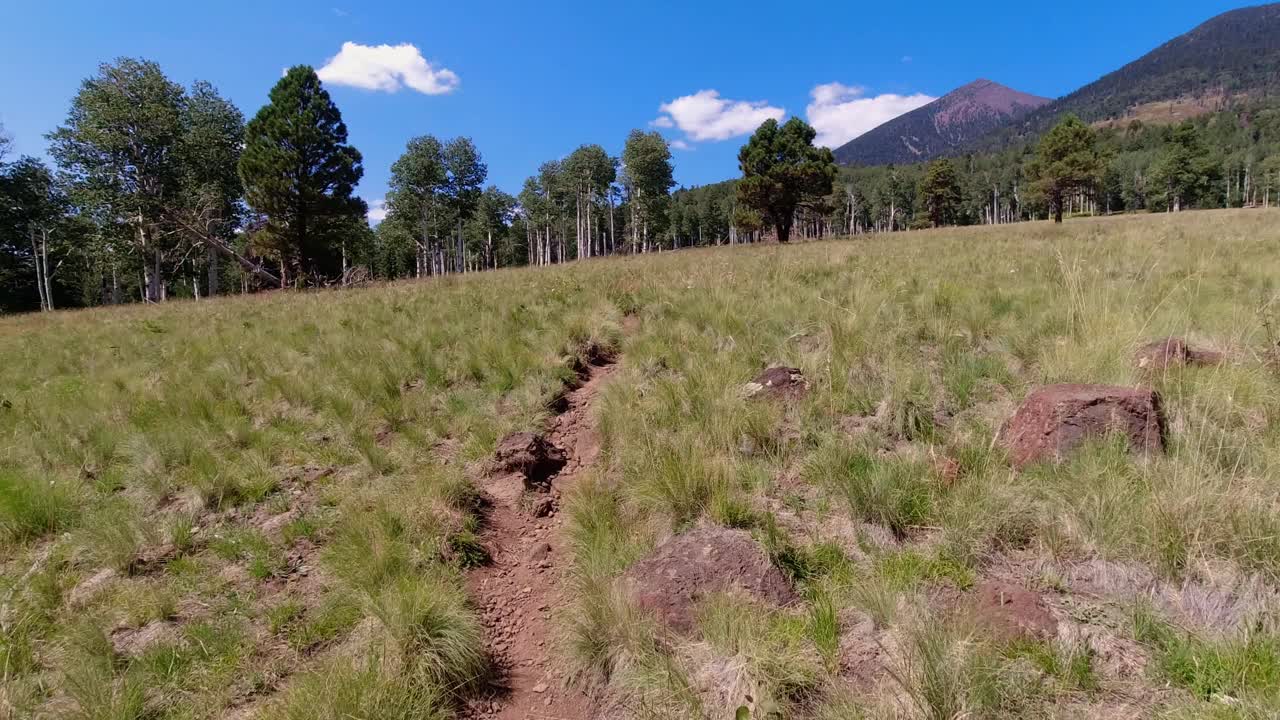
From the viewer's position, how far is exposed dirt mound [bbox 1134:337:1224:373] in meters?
3.44

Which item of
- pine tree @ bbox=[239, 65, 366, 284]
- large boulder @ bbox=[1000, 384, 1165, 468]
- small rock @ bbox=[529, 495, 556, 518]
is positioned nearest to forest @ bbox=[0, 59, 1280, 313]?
pine tree @ bbox=[239, 65, 366, 284]

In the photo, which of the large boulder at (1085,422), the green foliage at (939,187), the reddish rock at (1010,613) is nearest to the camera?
the reddish rock at (1010,613)

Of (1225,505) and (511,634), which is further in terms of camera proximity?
(511,634)

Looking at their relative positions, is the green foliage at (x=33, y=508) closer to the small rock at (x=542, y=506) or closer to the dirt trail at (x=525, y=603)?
A: the dirt trail at (x=525, y=603)

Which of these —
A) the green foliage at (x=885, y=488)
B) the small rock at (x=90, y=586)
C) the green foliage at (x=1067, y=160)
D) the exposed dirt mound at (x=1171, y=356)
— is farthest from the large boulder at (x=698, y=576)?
the green foliage at (x=1067, y=160)

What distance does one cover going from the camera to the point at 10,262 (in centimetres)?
3553

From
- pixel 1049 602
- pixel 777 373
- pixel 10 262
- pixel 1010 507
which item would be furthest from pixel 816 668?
pixel 10 262

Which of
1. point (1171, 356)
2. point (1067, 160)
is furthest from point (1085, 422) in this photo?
point (1067, 160)

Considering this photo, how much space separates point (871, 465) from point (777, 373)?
153 cm

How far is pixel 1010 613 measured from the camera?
2.01 m

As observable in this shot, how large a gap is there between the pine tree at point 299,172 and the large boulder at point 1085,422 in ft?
75.2

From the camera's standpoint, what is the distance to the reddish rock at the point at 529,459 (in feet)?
14.0

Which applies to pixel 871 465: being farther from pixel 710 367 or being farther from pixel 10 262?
pixel 10 262

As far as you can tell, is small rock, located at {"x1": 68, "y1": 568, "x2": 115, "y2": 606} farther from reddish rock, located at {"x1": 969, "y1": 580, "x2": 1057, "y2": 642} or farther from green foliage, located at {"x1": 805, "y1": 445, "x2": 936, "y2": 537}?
reddish rock, located at {"x1": 969, "y1": 580, "x2": 1057, "y2": 642}
